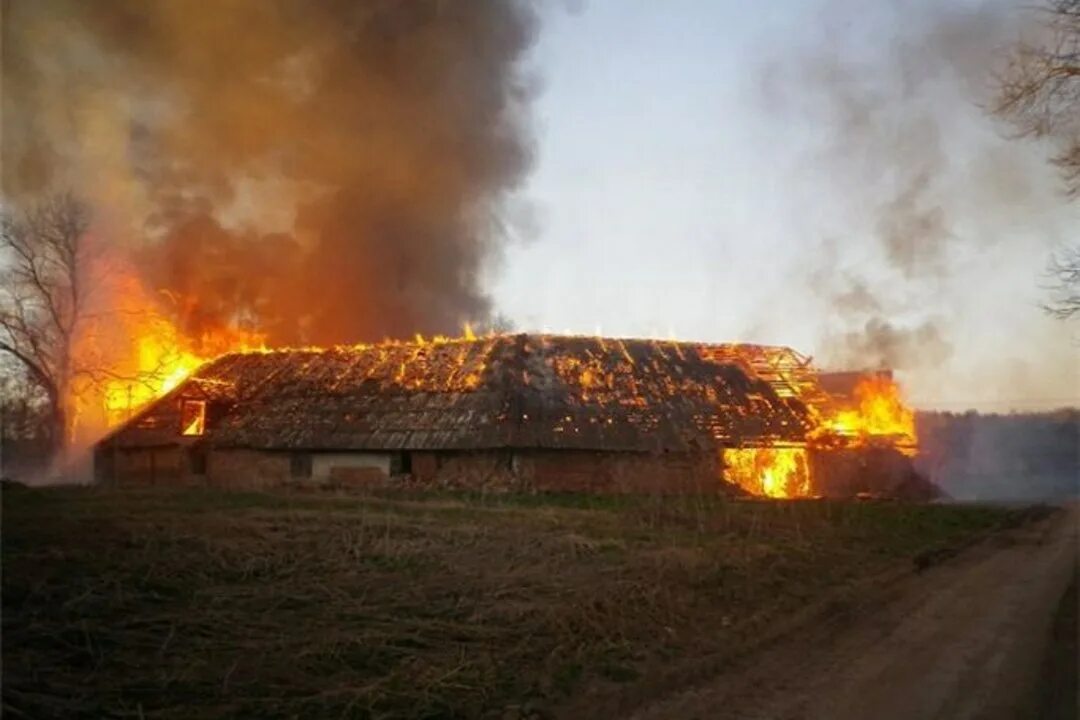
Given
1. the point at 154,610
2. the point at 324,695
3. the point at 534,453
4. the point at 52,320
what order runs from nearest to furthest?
the point at 324,695
the point at 154,610
the point at 534,453
the point at 52,320

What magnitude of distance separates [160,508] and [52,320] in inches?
1116

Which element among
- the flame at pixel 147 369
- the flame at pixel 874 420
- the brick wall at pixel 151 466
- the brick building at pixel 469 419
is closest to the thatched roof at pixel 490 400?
the brick building at pixel 469 419

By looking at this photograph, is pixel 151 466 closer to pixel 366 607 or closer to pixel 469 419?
pixel 469 419

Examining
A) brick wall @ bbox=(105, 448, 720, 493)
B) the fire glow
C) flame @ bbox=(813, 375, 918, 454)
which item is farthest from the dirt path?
flame @ bbox=(813, 375, 918, 454)

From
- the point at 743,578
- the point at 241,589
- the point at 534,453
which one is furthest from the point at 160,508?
the point at 534,453

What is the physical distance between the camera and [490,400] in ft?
106

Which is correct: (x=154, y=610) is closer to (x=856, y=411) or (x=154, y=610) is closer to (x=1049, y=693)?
(x=1049, y=693)

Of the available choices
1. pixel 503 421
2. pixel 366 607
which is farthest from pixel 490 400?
pixel 366 607

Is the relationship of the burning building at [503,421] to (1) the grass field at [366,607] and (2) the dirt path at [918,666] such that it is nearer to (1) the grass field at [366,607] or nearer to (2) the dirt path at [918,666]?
(1) the grass field at [366,607]

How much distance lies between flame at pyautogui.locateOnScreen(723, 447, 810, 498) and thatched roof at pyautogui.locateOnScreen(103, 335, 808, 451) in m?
0.54

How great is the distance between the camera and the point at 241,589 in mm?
9008

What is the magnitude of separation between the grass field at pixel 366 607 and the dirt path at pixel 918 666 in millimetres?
516

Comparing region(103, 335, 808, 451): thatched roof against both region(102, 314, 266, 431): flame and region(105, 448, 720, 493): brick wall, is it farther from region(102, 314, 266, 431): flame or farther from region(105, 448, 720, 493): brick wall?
region(102, 314, 266, 431): flame

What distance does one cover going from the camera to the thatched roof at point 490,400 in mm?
31844
